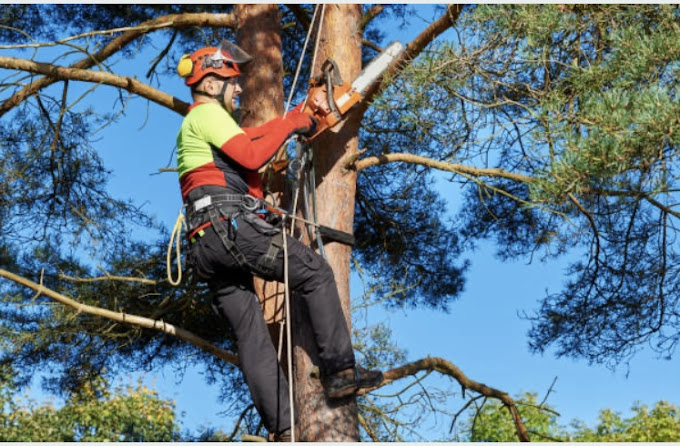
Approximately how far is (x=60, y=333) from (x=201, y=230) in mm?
3108

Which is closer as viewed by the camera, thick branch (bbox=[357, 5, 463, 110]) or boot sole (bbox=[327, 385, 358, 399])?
boot sole (bbox=[327, 385, 358, 399])

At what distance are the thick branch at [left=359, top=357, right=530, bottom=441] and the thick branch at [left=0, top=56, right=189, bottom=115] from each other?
2.09m

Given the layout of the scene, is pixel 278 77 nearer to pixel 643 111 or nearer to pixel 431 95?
pixel 431 95

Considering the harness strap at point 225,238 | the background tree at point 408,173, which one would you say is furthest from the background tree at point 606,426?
the harness strap at point 225,238

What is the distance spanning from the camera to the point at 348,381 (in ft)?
14.9

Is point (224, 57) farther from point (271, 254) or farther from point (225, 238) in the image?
point (271, 254)

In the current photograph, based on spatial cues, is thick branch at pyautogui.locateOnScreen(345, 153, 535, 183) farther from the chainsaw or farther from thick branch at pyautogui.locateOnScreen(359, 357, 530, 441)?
thick branch at pyautogui.locateOnScreen(359, 357, 530, 441)

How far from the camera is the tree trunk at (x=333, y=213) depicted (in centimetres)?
468

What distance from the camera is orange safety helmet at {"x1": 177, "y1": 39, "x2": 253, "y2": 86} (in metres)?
4.60

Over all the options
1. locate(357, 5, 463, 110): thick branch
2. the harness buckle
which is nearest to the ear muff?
the harness buckle

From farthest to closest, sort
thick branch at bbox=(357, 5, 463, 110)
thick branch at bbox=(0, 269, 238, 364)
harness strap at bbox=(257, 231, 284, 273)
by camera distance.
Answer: thick branch at bbox=(0, 269, 238, 364) < thick branch at bbox=(357, 5, 463, 110) < harness strap at bbox=(257, 231, 284, 273)

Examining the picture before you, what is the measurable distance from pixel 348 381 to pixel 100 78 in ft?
8.77

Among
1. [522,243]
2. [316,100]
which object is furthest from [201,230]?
[522,243]

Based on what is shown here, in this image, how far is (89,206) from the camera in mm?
7434
